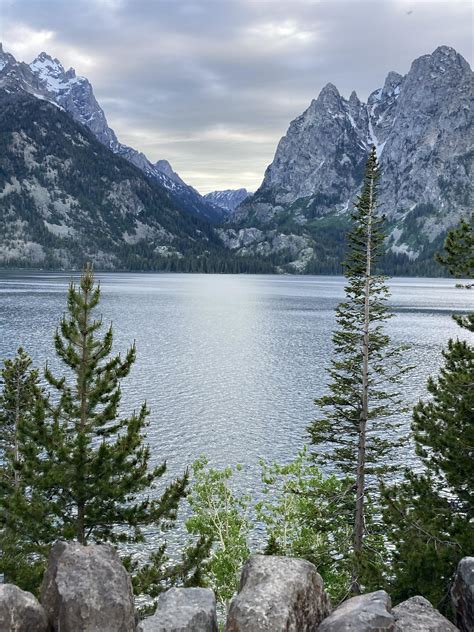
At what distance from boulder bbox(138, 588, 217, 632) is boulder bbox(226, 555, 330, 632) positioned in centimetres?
79

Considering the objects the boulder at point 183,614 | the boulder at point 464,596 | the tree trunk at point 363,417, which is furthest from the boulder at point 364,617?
the tree trunk at point 363,417

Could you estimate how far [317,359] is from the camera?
116 meters

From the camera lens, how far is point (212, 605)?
15570 mm

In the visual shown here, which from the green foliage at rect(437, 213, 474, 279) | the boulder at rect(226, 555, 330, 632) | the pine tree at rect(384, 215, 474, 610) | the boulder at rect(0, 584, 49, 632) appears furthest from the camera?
the green foliage at rect(437, 213, 474, 279)

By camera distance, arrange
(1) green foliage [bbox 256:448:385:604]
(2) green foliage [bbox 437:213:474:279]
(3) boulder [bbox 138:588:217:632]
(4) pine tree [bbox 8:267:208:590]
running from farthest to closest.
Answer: (1) green foliage [bbox 256:448:385:604], (2) green foliage [bbox 437:213:474:279], (4) pine tree [bbox 8:267:208:590], (3) boulder [bbox 138:588:217:632]

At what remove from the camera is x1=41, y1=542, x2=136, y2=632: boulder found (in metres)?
15.1

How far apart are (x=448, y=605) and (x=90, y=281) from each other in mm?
19988

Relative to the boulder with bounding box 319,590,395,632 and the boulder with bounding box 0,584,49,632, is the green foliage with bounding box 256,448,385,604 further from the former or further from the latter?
the boulder with bounding box 0,584,49,632

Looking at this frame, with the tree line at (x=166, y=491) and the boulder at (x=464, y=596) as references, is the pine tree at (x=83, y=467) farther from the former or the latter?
the boulder at (x=464, y=596)

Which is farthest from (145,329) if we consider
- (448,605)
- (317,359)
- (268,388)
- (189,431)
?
(448,605)

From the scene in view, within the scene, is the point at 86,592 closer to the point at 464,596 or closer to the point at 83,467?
the point at 83,467

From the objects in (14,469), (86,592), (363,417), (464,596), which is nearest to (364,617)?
(464,596)

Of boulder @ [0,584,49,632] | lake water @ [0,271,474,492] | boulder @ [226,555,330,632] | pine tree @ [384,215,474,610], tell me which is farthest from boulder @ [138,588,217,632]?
lake water @ [0,271,474,492]

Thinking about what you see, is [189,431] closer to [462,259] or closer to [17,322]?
[462,259]
